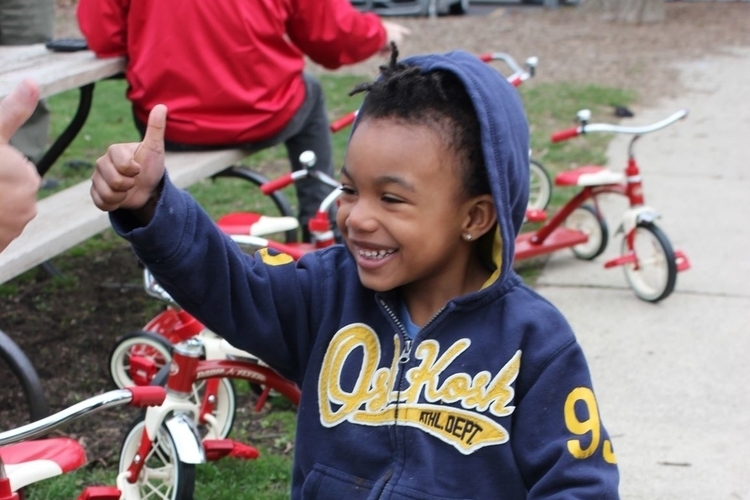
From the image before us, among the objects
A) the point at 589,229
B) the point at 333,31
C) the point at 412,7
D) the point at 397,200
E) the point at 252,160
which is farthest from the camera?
the point at 412,7

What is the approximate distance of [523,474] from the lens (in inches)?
82.0

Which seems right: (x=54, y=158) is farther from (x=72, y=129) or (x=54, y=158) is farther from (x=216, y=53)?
(x=216, y=53)

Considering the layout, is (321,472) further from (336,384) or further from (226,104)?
(226,104)

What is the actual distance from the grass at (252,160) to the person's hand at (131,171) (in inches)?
68.0

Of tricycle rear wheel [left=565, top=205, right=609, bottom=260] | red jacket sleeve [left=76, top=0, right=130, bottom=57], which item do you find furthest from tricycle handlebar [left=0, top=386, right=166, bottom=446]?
tricycle rear wheel [left=565, top=205, right=609, bottom=260]

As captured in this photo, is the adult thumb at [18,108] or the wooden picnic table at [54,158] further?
the wooden picnic table at [54,158]

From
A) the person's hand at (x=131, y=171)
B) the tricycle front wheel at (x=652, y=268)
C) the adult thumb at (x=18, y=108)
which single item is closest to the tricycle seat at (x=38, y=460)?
the person's hand at (x=131, y=171)

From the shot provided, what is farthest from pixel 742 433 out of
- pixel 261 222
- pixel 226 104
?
pixel 226 104

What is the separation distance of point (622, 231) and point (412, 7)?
483 inches

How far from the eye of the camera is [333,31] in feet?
15.6

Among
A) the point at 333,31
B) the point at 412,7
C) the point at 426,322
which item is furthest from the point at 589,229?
the point at 412,7

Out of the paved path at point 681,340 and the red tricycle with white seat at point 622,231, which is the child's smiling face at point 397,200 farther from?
the red tricycle with white seat at point 622,231

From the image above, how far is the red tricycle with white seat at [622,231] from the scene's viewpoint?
15.9 feet

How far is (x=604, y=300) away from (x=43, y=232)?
2.54 metres
